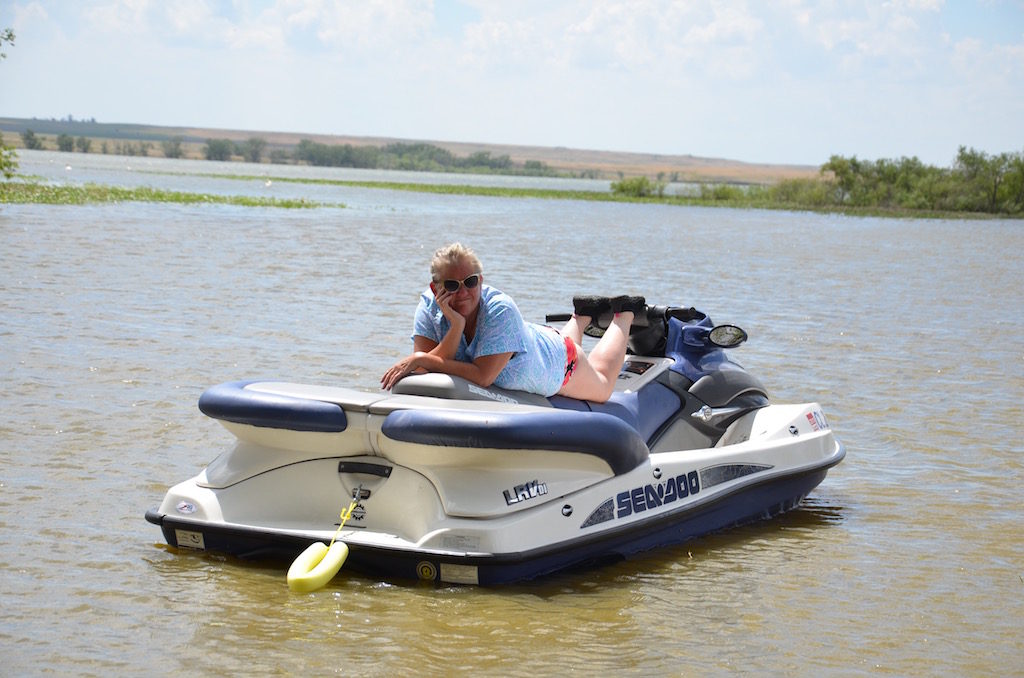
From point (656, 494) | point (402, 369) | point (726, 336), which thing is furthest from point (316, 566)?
point (726, 336)

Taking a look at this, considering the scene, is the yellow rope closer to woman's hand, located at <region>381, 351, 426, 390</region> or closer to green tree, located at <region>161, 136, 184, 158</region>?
woman's hand, located at <region>381, 351, 426, 390</region>

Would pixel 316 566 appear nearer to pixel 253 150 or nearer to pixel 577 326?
pixel 577 326

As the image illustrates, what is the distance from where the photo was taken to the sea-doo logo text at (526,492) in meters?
5.51

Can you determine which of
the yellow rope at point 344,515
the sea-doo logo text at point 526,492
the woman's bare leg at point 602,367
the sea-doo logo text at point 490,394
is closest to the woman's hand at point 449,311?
the sea-doo logo text at point 490,394

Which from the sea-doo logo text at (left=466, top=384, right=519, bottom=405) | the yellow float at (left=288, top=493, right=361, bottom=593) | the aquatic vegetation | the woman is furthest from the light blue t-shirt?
the aquatic vegetation

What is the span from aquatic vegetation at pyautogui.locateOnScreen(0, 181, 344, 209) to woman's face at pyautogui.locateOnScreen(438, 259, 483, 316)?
1159 inches

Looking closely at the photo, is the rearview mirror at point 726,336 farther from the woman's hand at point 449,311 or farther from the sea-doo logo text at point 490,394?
the woman's hand at point 449,311

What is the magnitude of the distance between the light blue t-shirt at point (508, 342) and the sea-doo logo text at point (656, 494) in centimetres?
69

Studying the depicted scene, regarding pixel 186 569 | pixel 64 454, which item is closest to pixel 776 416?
pixel 186 569

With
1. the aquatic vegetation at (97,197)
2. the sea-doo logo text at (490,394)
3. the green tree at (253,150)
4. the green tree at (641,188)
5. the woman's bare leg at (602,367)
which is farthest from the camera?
the green tree at (253,150)

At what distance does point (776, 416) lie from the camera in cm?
742

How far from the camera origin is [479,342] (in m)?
6.14

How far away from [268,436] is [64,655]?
1311 mm

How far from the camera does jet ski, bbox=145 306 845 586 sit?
541 centimetres
